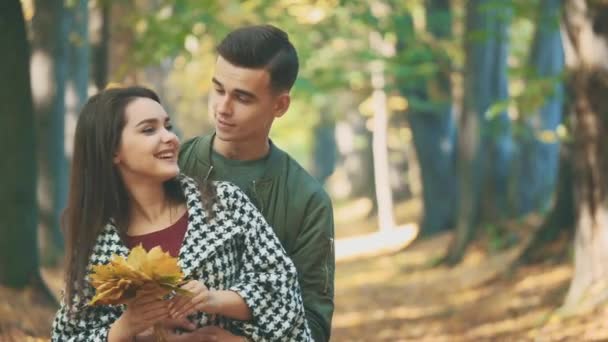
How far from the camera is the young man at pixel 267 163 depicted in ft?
16.0

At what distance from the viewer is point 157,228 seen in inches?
177

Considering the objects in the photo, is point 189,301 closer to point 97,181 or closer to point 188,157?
point 97,181

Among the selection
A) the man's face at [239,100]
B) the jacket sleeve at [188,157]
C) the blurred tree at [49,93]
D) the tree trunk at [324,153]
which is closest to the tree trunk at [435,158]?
the blurred tree at [49,93]

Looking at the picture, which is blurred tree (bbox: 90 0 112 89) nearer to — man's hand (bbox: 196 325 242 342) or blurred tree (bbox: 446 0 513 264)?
blurred tree (bbox: 446 0 513 264)

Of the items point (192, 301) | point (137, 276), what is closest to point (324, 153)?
point (192, 301)

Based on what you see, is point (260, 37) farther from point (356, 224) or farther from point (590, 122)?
point (356, 224)

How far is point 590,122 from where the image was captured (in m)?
11.6

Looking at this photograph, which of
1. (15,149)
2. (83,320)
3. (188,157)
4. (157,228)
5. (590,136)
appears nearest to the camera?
(83,320)

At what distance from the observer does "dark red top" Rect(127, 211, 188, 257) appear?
175 inches

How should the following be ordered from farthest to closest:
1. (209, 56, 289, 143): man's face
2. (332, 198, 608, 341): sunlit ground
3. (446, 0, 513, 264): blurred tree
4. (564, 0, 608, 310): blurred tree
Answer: (446, 0, 513, 264): blurred tree < (332, 198, 608, 341): sunlit ground < (564, 0, 608, 310): blurred tree < (209, 56, 289, 143): man's face

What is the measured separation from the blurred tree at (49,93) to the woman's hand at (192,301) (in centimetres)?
1113

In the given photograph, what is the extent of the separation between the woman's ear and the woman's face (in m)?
0.66

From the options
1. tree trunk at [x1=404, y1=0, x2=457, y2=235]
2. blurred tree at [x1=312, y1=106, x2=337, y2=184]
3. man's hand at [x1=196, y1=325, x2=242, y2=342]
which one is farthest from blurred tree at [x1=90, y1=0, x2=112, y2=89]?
blurred tree at [x1=312, y1=106, x2=337, y2=184]

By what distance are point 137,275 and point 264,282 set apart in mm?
654
